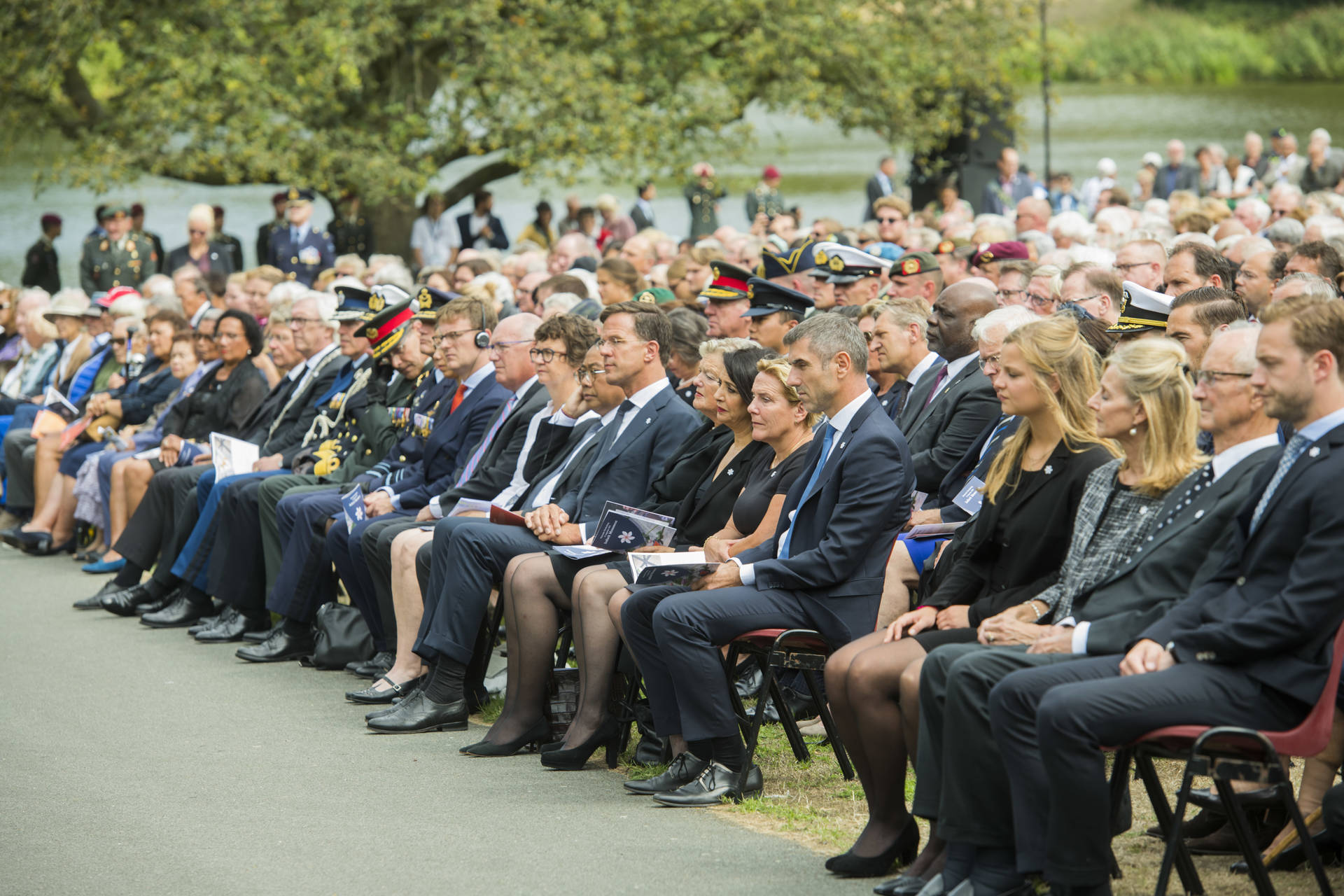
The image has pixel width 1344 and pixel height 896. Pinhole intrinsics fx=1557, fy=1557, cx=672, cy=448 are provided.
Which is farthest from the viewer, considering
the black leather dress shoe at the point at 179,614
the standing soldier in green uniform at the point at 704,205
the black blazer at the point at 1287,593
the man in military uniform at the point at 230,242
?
the standing soldier in green uniform at the point at 704,205

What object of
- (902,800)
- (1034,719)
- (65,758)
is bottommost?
(65,758)

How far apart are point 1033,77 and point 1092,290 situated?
15349mm

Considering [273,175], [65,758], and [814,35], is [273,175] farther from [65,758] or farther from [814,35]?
[65,758]

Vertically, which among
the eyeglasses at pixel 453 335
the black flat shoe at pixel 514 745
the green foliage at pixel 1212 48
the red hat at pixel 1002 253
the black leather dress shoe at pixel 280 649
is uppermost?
the green foliage at pixel 1212 48

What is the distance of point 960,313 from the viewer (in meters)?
6.64

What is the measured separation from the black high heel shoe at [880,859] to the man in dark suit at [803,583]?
2.65 feet

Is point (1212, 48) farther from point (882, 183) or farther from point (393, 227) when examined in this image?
point (393, 227)

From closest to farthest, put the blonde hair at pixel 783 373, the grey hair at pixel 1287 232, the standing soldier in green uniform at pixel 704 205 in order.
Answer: the blonde hair at pixel 783 373 < the grey hair at pixel 1287 232 < the standing soldier in green uniform at pixel 704 205

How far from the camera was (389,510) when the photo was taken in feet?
24.5

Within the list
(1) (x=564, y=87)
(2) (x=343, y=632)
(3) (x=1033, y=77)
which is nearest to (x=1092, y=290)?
(2) (x=343, y=632)

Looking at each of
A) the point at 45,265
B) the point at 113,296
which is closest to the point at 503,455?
the point at 113,296

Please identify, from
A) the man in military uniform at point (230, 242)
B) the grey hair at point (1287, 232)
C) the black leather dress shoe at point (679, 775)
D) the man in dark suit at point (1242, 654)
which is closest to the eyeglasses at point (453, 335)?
the black leather dress shoe at point (679, 775)

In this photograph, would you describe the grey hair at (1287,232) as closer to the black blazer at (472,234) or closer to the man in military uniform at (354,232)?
the black blazer at (472,234)

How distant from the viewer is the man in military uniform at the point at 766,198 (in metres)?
19.5
